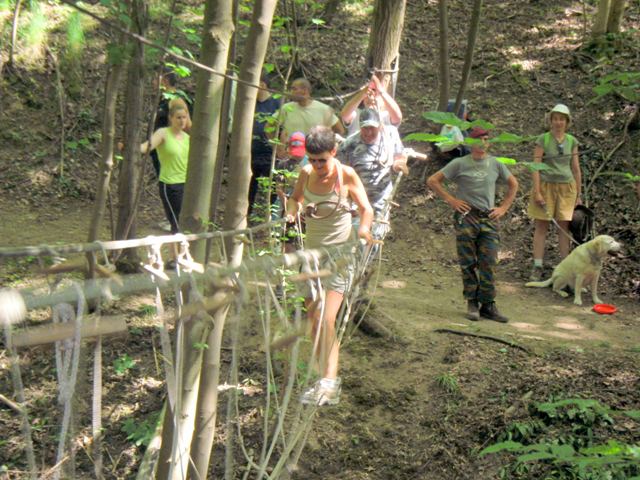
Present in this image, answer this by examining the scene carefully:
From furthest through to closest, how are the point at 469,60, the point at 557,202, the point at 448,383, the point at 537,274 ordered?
the point at 469,60
the point at 537,274
the point at 557,202
the point at 448,383

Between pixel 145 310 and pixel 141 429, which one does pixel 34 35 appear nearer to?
pixel 145 310

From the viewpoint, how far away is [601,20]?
32.9 ft

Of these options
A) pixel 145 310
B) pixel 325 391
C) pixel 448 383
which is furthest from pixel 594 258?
pixel 145 310

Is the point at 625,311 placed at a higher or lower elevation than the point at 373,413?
higher

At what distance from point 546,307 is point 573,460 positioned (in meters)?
4.20

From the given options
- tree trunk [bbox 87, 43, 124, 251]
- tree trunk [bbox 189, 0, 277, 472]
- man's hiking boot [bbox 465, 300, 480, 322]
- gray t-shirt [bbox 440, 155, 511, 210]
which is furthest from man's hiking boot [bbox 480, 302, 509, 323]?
tree trunk [bbox 87, 43, 124, 251]

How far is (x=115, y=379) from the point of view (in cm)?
502

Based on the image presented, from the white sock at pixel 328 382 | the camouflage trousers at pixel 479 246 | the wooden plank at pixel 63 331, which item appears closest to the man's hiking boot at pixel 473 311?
the camouflage trousers at pixel 479 246

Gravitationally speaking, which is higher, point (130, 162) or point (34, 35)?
point (34, 35)

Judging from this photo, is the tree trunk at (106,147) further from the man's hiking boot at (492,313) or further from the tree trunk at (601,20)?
the tree trunk at (601,20)

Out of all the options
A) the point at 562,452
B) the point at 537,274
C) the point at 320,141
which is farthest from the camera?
the point at 537,274

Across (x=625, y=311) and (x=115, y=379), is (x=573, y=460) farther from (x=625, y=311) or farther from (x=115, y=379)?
(x=625, y=311)

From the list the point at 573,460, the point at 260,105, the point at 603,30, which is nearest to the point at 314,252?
the point at 573,460

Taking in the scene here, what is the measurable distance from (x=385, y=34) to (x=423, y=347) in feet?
6.90
